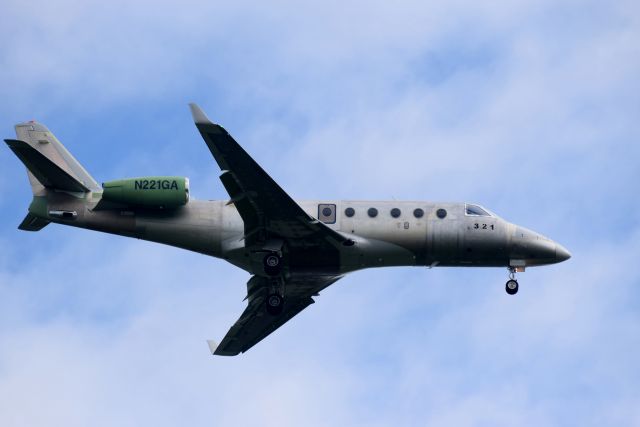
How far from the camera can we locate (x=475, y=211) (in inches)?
2181

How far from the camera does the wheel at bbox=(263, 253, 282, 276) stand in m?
52.8

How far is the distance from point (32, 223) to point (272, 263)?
426 inches

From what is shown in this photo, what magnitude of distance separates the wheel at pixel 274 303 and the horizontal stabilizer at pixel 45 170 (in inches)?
363

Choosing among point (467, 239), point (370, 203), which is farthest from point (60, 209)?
point (467, 239)

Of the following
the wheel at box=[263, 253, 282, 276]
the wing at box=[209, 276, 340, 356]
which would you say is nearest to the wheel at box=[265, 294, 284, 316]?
the wing at box=[209, 276, 340, 356]

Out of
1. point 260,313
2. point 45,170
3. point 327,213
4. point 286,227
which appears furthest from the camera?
point 260,313

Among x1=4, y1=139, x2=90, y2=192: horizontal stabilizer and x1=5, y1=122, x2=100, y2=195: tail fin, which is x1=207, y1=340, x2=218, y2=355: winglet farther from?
x1=4, y1=139, x2=90, y2=192: horizontal stabilizer

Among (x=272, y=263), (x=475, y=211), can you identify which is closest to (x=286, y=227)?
(x=272, y=263)

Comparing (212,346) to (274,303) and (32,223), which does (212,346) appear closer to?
(274,303)

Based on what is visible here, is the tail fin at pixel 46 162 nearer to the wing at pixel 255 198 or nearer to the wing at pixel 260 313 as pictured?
the wing at pixel 255 198

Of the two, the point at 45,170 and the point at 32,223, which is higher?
the point at 45,170

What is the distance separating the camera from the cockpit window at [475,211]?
5525 centimetres

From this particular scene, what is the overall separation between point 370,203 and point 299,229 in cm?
392

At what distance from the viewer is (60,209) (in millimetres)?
53969
